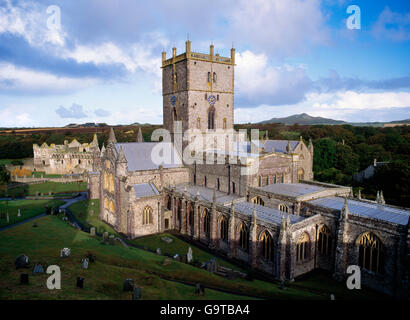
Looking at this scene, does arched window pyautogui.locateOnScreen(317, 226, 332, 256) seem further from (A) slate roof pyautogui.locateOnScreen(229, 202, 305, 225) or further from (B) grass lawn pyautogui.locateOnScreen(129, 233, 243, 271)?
(B) grass lawn pyautogui.locateOnScreen(129, 233, 243, 271)

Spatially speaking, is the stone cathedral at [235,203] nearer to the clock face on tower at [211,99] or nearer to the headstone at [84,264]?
the clock face on tower at [211,99]

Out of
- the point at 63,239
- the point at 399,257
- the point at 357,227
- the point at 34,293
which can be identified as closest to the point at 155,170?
the point at 63,239

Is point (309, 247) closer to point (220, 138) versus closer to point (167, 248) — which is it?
point (167, 248)

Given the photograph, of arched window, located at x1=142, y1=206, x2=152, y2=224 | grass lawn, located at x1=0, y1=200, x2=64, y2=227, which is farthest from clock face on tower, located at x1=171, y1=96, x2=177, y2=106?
grass lawn, located at x1=0, y1=200, x2=64, y2=227

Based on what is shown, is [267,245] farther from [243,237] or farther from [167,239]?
[167,239]

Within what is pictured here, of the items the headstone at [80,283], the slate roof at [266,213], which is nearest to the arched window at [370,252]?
the slate roof at [266,213]
